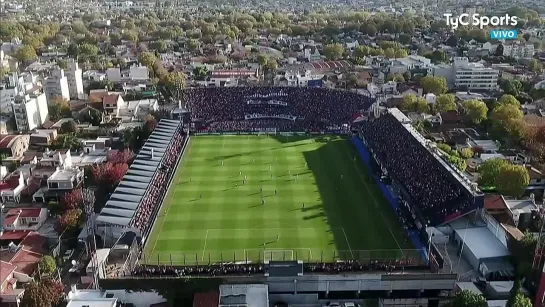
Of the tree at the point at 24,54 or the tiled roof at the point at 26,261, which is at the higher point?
the tree at the point at 24,54

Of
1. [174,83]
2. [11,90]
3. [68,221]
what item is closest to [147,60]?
[174,83]

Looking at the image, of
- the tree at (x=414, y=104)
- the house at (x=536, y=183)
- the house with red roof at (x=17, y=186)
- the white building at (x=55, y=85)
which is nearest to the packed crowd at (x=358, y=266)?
the house at (x=536, y=183)

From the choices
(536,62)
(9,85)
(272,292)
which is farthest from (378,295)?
(536,62)

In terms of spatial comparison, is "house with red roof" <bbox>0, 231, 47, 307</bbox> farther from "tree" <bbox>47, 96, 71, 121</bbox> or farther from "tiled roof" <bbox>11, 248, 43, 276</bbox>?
"tree" <bbox>47, 96, 71, 121</bbox>

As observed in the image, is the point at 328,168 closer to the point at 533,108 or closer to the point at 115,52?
the point at 533,108

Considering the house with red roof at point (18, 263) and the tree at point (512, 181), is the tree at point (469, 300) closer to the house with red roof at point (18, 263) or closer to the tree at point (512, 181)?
the tree at point (512, 181)

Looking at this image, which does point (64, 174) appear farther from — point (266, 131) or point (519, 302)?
point (519, 302)
